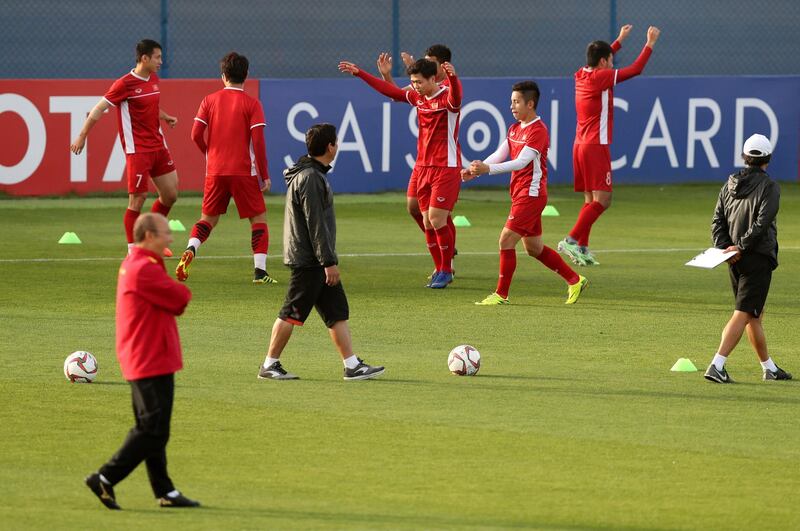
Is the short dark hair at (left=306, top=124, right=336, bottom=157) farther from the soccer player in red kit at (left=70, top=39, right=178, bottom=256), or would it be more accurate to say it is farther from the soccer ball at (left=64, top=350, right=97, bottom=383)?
the soccer player in red kit at (left=70, top=39, right=178, bottom=256)

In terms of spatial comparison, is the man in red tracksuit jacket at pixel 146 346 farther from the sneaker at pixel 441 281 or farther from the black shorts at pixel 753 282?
the sneaker at pixel 441 281

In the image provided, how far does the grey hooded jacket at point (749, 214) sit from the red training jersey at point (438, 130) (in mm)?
5170

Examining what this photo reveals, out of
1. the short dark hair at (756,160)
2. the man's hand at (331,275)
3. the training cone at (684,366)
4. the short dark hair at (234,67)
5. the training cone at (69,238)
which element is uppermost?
the short dark hair at (234,67)

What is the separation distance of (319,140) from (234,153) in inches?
226

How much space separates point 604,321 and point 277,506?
6.62 m

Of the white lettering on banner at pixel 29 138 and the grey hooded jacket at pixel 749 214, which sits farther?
the white lettering on banner at pixel 29 138

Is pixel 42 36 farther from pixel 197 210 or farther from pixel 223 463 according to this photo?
pixel 223 463

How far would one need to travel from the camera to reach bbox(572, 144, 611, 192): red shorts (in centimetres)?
1812

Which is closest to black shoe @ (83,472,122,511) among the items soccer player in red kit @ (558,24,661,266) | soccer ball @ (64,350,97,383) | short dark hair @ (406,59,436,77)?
soccer ball @ (64,350,97,383)

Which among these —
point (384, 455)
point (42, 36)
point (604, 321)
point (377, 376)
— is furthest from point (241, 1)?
point (384, 455)

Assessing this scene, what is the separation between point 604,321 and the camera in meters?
13.8

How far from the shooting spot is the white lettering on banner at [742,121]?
26.9 m

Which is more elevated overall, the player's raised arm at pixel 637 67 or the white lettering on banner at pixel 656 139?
the player's raised arm at pixel 637 67

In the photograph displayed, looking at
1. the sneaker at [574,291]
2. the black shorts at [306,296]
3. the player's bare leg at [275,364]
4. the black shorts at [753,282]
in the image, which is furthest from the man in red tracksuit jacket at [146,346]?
the sneaker at [574,291]
